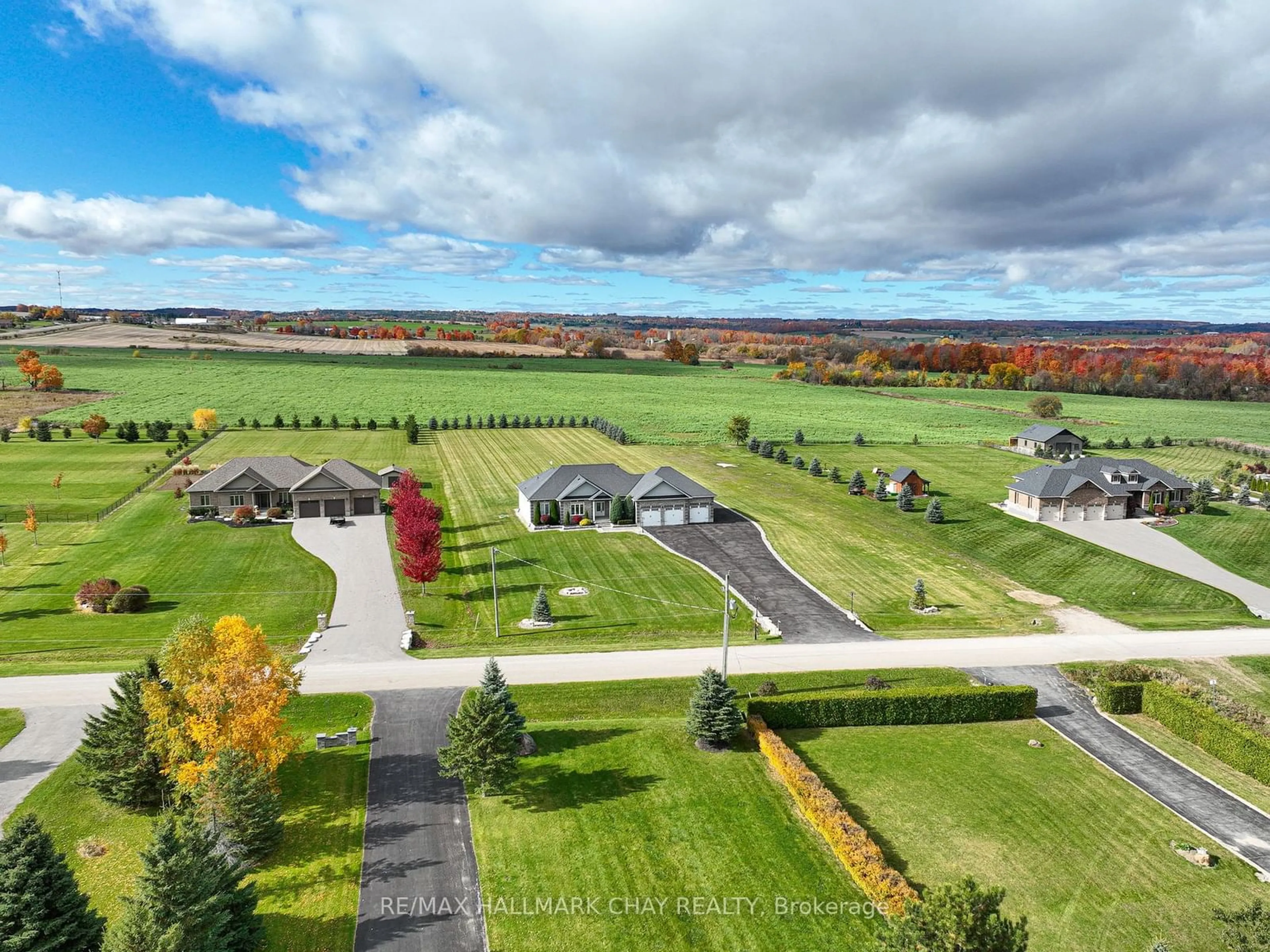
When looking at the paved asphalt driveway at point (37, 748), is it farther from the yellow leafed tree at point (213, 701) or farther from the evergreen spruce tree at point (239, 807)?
the evergreen spruce tree at point (239, 807)

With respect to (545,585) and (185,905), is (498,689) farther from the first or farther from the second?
(545,585)

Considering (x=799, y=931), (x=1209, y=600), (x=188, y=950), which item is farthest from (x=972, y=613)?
(x=188, y=950)

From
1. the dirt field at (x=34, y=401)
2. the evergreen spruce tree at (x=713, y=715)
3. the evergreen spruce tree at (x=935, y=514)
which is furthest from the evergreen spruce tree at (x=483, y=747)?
the dirt field at (x=34, y=401)

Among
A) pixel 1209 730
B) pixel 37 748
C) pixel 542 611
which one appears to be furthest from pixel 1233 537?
pixel 37 748

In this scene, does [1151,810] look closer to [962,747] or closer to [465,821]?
[962,747]

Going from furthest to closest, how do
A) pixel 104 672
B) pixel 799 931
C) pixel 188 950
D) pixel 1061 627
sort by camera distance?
pixel 1061 627, pixel 104 672, pixel 799 931, pixel 188 950
